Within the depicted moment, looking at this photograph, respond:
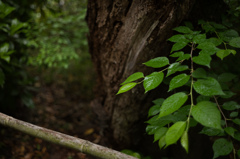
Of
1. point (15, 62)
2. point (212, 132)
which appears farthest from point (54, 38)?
point (212, 132)

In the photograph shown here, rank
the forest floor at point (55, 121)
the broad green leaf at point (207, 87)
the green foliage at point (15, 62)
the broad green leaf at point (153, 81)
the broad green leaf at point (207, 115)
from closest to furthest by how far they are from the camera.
→ 1. the broad green leaf at point (207, 115)
2. the broad green leaf at point (207, 87)
3. the broad green leaf at point (153, 81)
4. the green foliage at point (15, 62)
5. the forest floor at point (55, 121)

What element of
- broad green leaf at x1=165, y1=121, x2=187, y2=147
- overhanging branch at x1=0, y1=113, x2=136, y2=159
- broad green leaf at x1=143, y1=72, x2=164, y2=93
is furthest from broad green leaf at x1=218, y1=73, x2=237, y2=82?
overhanging branch at x1=0, y1=113, x2=136, y2=159

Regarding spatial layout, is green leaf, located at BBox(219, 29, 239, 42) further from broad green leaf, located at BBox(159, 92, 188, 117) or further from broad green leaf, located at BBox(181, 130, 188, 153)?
broad green leaf, located at BBox(181, 130, 188, 153)

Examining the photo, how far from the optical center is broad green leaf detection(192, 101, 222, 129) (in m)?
0.84

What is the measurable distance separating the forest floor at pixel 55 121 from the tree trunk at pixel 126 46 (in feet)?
3.23

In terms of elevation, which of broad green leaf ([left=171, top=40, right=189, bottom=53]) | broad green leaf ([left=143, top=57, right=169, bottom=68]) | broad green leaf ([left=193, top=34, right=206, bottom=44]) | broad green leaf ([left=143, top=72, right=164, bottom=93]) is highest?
broad green leaf ([left=193, top=34, right=206, bottom=44])

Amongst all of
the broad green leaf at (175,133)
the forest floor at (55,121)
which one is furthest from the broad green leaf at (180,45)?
the forest floor at (55,121)

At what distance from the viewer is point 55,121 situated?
138 inches

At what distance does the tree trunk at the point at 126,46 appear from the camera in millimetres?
1554

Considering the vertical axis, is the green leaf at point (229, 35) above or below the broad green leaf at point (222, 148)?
above

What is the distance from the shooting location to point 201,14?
170 cm

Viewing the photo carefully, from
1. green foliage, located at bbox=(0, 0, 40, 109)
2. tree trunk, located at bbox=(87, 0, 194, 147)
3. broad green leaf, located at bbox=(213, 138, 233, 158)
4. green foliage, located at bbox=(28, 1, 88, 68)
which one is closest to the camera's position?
broad green leaf, located at bbox=(213, 138, 233, 158)

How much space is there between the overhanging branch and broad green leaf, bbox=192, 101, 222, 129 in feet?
1.63

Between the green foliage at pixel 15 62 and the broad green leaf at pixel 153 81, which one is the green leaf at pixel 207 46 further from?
the green foliage at pixel 15 62
